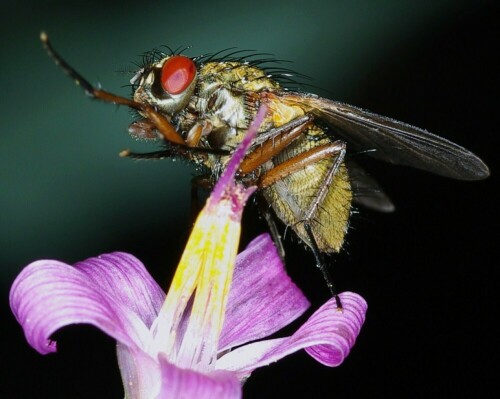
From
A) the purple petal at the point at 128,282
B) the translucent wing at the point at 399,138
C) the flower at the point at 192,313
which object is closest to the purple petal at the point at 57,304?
the flower at the point at 192,313

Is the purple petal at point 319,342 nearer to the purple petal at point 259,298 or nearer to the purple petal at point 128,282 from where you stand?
the purple petal at point 259,298

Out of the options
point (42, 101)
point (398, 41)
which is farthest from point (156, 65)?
point (398, 41)

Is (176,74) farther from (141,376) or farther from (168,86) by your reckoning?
(141,376)

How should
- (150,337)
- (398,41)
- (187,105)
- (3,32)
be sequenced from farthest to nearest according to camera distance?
(398,41), (3,32), (187,105), (150,337)

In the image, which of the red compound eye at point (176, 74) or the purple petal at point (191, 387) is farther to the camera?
the red compound eye at point (176, 74)

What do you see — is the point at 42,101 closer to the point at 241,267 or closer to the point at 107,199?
the point at 107,199

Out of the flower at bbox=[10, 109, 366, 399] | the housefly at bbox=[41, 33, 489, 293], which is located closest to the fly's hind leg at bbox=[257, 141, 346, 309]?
the housefly at bbox=[41, 33, 489, 293]

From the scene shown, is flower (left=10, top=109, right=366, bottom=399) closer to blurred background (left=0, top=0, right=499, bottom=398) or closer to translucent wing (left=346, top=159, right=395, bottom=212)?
translucent wing (left=346, top=159, right=395, bottom=212)
